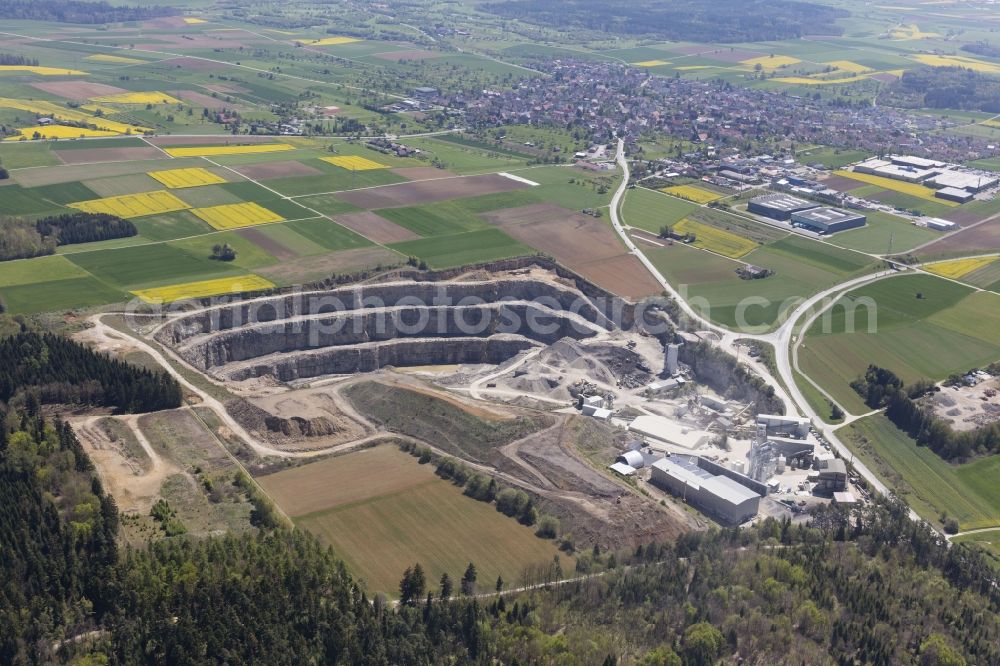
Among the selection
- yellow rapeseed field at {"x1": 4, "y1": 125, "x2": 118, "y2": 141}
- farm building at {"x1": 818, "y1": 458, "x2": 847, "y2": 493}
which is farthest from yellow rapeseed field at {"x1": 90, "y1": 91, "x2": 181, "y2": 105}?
farm building at {"x1": 818, "y1": 458, "x2": 847, "y2": 493}

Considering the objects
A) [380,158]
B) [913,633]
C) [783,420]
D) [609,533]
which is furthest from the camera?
[380,158]

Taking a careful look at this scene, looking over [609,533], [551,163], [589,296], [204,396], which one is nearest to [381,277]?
[589,296]

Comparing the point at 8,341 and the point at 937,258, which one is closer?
the point at 8,341

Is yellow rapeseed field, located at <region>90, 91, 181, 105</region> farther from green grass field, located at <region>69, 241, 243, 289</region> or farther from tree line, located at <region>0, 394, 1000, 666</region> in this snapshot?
tree line, located at <region>0, 394, 1000, 666</region>

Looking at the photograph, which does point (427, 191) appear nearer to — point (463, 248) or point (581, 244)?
point (463, 248)

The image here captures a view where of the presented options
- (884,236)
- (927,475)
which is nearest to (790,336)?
(927,475)

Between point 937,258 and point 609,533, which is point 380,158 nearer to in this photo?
point 937,258
